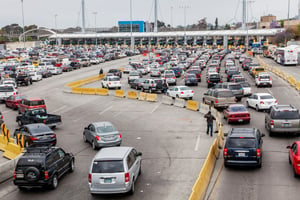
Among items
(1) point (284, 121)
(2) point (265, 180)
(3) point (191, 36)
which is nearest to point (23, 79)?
(1) point (284, 121)

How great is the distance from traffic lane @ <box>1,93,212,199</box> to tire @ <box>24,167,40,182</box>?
0.66 metres

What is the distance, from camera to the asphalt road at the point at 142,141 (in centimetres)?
1694

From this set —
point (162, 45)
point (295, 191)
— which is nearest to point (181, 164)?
point (295, 191)

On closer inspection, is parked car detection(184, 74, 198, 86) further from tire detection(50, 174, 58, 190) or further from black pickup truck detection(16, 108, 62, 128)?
tire detection(50, 174, 58, 190)

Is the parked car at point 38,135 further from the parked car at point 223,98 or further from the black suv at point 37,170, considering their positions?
the parked car at point 223,98

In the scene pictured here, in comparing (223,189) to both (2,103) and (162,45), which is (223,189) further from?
(162,45)

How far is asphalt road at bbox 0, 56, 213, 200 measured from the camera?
55.6ft

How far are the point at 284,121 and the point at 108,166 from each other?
39.2 feet

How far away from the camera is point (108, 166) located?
15.7 m

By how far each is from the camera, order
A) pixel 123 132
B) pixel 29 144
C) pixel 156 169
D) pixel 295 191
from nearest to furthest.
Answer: pixel 295 191, pixel 156 169, pixel 29 144, pixel 123 132

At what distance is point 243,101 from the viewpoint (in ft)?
130

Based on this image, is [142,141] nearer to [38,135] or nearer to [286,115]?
[38,135]

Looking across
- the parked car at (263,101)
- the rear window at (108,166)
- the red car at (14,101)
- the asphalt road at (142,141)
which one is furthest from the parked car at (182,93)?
the rear window at (108,166)

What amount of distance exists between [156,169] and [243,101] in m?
22.0
